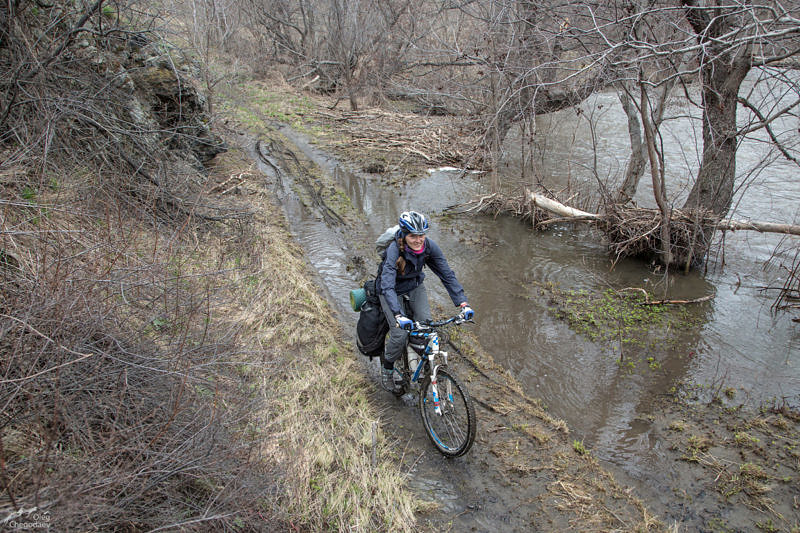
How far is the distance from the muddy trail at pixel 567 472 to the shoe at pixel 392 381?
118 millimetres

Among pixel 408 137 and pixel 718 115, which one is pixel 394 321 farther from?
pixel 408 137

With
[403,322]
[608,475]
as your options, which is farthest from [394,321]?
[608,475]

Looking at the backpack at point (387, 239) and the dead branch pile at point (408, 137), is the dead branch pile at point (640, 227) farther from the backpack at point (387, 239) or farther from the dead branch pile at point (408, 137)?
the backpack at point (387, 239)

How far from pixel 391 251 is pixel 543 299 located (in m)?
4.46

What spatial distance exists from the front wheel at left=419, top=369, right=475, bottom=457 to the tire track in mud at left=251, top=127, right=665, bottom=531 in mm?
155

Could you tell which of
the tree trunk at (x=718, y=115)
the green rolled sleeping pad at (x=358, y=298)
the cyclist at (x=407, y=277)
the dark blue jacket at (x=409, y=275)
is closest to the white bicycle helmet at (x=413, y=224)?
the cyclist at (x=407, y=277)

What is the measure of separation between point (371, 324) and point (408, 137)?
13653mm

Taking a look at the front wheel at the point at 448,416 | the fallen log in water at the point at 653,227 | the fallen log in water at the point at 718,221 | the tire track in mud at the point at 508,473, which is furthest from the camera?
the fallen log in water at the point at 653,227

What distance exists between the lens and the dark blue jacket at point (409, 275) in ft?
16.0

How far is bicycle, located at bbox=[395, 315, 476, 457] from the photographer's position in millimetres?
4570

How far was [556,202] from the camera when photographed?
11008 millimetres

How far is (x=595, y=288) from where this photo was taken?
883 cm

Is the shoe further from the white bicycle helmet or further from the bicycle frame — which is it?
the white bicycle helmet

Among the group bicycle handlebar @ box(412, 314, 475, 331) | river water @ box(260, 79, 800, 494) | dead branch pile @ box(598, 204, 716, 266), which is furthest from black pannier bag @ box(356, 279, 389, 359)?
dead branch pile @ box(598, 204, 716, 266)
